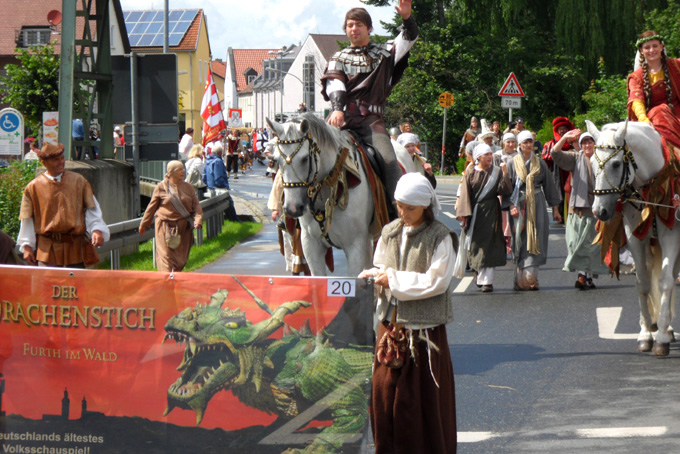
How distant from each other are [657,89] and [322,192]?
3.51m

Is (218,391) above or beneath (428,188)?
beneath

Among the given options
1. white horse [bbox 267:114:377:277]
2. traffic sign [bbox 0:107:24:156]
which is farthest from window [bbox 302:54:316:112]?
white horse [bbox 267:114:377:277]

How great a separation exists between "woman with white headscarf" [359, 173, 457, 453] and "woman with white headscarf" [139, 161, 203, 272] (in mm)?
7748

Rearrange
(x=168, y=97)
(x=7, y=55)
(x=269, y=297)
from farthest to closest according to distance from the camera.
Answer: (x=7, y=55) < (x=168, y=97) < (x=269, y=297)

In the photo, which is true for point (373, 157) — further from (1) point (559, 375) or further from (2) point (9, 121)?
(2) point (9, 121)

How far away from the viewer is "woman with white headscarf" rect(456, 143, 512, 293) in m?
14.8

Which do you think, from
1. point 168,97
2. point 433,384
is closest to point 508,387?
point 433,384

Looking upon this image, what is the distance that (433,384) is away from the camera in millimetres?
6203

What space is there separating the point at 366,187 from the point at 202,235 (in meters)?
12.1

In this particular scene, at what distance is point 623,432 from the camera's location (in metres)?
7.30

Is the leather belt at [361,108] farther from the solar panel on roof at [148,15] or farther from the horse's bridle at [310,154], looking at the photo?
the solar panel on roof at [148,15]

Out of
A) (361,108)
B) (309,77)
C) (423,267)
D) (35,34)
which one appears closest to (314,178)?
(361,108)

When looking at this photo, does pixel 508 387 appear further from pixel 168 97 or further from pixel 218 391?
pixel 168 97

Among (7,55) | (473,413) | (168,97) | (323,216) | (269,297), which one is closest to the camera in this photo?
(269,297)
